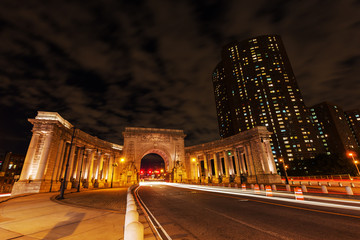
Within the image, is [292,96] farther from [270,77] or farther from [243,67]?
[243,67]

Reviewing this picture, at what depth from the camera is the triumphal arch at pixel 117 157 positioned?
2220 centimetres

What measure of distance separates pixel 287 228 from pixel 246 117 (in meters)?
121

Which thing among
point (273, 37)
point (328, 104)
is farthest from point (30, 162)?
point (328, 104)

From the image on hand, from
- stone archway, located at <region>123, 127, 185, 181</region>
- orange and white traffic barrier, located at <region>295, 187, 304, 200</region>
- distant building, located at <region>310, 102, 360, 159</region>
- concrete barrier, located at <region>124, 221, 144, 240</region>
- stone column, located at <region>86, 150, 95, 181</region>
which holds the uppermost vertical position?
distant building, located at <region>310, 102, 360, 159</region>

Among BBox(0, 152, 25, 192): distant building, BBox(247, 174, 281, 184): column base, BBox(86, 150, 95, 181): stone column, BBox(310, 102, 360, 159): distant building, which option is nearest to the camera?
BBox(86, 150, 95, 181): stone column

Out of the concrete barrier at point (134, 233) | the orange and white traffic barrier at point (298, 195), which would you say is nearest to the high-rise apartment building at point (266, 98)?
the orange and white traffic barrier at point (298, 195)

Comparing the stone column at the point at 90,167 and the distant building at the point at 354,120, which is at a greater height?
the distant building at the point at 354,120

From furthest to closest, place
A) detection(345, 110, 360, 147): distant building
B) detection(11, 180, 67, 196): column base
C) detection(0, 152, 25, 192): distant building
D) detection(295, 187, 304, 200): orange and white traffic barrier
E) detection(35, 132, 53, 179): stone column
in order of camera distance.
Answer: detection(345, 110, 360, 147): distant building < detection(0, 152, 25, 192): distant building < detection(35, 132, 53, 179): stone column < detection(11, 180, 67, 196): column base < detection(295, 187, 304, 200): orange and white traffic barrier

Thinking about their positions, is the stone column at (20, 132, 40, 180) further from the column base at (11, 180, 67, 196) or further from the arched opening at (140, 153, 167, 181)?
the arched opening at (140, 153, 167, 181)

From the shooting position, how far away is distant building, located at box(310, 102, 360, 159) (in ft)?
387

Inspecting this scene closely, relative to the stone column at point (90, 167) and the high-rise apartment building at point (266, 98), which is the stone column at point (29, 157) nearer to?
the stone column at point (90, 167)

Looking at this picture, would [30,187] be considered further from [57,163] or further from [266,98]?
[266,98]

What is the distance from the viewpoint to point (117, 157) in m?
46.9

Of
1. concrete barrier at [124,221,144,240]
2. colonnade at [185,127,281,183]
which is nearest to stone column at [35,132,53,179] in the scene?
concrete barrier at [124,221,144,240]
